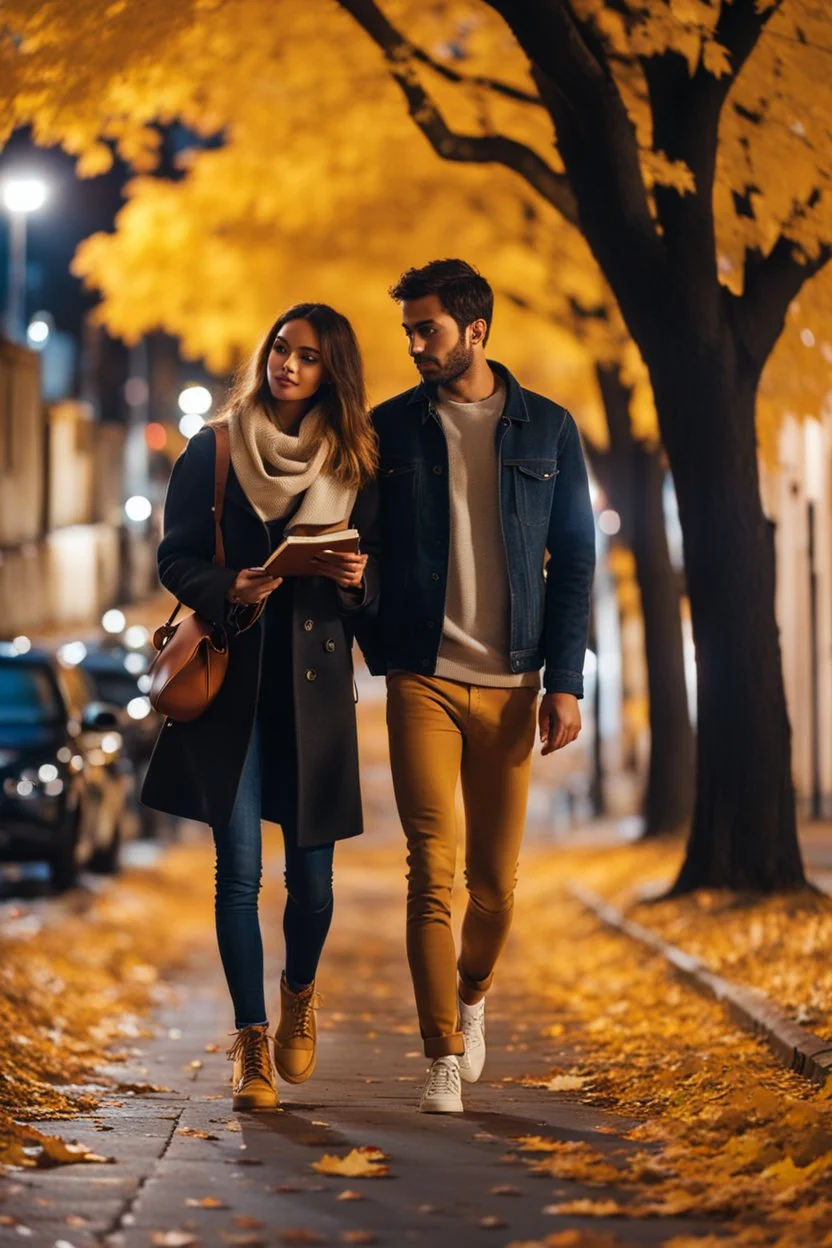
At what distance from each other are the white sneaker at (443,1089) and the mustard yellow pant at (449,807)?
0.13 feet

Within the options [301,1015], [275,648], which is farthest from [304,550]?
[301,1015]

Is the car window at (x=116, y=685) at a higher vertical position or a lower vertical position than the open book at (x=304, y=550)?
lower

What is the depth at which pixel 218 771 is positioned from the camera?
6.70 metres

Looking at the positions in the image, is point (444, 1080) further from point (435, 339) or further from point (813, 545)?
point (813, 545)

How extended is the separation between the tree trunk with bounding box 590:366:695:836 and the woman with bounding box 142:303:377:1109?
45.6 feet

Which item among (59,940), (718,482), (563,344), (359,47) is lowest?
(59,940)

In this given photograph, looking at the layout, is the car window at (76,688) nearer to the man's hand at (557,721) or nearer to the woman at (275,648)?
the woman at (275,648)

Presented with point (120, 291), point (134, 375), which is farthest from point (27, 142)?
point (120, 291)

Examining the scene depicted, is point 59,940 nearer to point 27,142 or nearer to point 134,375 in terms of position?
point 27,142

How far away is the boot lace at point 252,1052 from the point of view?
22.0 ft

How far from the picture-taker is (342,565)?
6.47 m

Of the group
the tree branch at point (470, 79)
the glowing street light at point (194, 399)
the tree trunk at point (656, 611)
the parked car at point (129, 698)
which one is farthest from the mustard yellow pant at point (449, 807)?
the glowing street light at point (194, 399)

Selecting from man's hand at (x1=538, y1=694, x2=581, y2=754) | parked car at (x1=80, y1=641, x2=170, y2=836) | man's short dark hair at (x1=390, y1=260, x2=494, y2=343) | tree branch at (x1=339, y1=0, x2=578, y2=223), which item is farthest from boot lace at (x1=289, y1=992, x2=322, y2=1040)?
parked car at (x1=80, y1=641, x2=170, y2=836)

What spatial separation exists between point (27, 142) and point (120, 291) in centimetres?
4017
